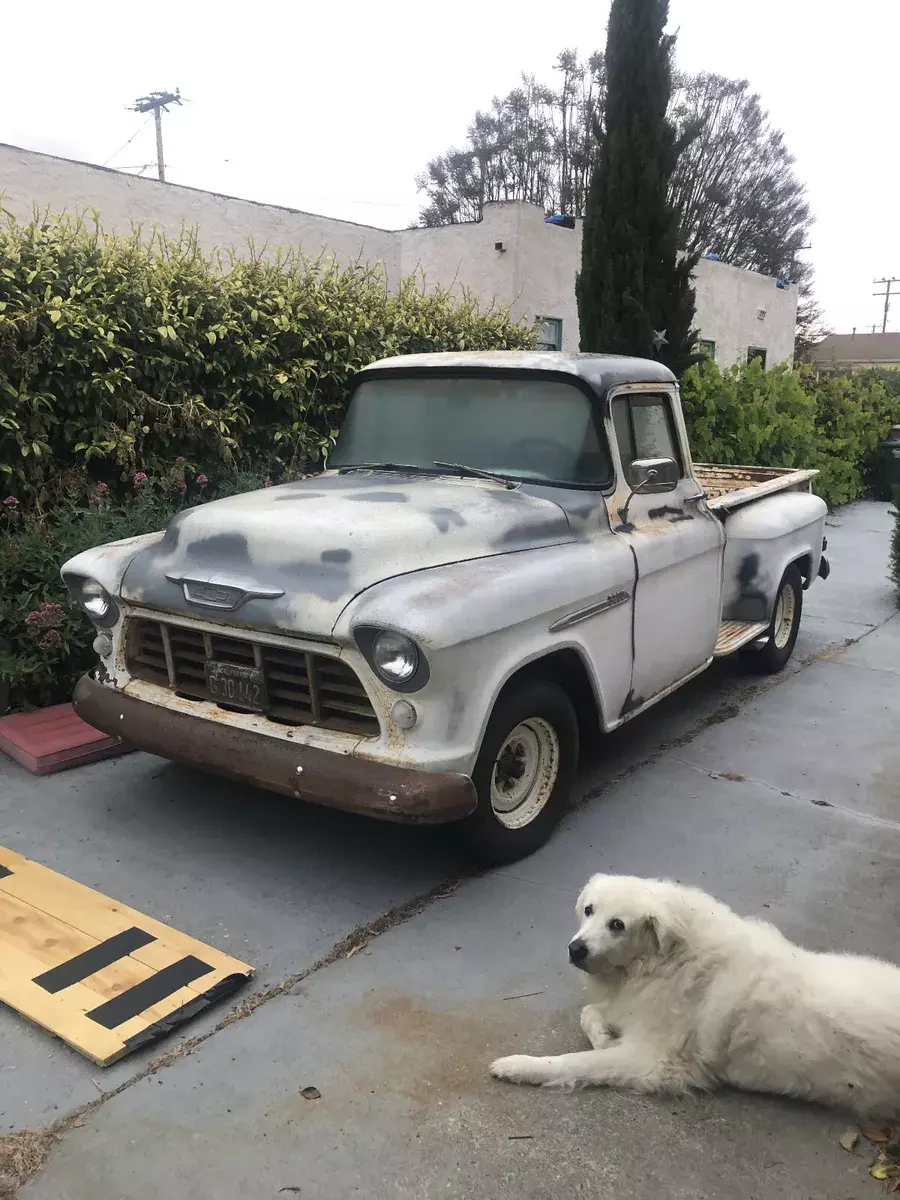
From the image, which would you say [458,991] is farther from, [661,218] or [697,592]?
[661,218]

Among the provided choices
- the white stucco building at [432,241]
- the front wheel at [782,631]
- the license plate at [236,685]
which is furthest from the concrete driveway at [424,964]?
the white stucco building at [432,241]

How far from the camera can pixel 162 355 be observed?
576cm

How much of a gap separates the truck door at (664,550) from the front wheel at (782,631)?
3.85 feet

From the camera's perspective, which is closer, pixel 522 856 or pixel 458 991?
pixel 458 991

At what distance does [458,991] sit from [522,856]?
0.85 meters

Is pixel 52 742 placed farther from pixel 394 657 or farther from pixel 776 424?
pixel 776 424

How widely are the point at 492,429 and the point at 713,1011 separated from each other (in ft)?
9.02

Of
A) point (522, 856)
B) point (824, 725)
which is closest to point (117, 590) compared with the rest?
point (522, 856)

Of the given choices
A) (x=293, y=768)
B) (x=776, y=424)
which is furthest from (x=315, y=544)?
(x=776, y=424)

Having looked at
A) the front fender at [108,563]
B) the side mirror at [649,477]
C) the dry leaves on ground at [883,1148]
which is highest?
the side mirror at [649,477]

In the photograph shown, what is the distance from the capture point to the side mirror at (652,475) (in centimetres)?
415

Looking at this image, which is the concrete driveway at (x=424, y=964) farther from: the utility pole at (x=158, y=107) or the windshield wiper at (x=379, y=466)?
the utility pole at (x=158, y=107)

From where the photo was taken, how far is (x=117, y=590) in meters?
3.75

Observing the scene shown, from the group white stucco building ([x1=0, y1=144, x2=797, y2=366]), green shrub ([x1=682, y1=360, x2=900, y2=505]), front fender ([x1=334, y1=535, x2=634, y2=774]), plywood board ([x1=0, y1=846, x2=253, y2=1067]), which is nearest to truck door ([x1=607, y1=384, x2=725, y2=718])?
front fender ([x1=334, y1=535, x2=634, y2=774])
